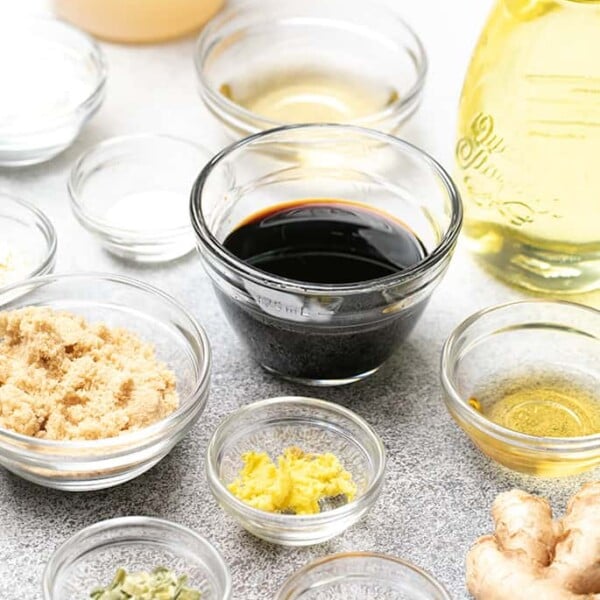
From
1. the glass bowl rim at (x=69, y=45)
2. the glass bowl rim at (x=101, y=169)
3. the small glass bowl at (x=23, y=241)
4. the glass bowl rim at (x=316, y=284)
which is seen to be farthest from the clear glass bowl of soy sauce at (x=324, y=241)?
the glass bowl rim at (x=69, y=45)

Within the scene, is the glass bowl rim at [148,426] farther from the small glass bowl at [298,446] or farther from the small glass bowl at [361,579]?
the small glass bowl at [361,579]

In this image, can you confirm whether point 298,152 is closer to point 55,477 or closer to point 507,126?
point 507,126

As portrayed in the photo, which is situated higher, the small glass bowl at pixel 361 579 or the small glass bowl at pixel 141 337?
the small glass bowl at pixel 141 337

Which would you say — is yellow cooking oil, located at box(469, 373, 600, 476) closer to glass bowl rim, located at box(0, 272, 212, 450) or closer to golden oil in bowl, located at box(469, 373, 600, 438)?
golden oil in bowl, located at box(469, 373, 600, 438)

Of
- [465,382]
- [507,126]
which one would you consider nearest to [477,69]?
[507,126]

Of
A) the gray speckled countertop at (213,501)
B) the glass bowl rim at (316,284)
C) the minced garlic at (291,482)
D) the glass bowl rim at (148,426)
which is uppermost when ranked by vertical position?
the glass bowl rim at (316,284)
